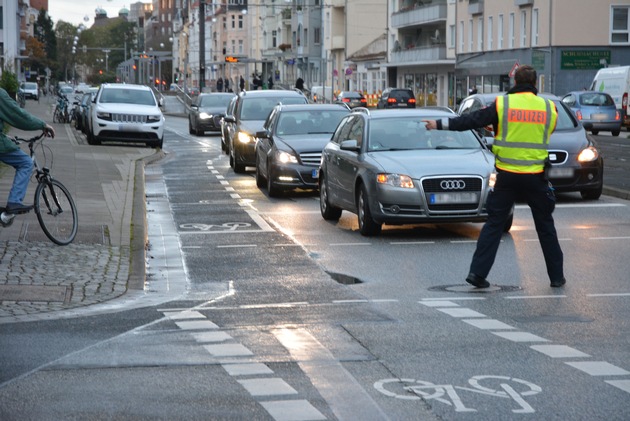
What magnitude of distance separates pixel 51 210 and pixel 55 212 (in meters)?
0.05

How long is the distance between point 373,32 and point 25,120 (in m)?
104

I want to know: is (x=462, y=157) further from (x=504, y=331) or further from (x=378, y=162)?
(x=504, y=331)

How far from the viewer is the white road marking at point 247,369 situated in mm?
7965

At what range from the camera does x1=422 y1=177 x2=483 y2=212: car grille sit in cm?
1619

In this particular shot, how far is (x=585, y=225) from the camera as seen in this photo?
1780cm

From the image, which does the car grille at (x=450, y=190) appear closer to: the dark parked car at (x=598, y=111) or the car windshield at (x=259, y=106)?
the car windshield at (x=259, y=106)

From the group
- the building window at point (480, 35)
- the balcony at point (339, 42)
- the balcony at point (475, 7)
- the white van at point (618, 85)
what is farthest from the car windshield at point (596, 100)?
the balcony at point (339, 42)

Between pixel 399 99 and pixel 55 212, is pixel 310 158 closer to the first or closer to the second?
pixel 55 212

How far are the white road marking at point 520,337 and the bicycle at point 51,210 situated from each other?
6553 millimetres

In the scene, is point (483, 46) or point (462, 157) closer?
point (462, 157)

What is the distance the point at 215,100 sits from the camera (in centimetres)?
5162

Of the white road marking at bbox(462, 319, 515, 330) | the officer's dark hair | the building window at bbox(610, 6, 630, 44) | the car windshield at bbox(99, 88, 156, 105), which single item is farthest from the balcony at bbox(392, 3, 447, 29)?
the white road marking at bbox(462, 319, 515, 330)

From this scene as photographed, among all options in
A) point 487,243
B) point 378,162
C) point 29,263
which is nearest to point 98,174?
point 378,162

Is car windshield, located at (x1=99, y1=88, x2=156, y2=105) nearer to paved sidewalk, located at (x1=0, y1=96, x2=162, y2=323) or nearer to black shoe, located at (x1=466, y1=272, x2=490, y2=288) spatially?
paved sidewalk, located at (x1=0, y1=96, x2=162, y2=323)
